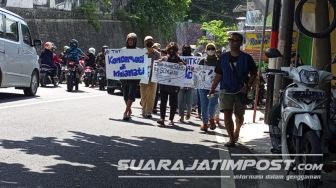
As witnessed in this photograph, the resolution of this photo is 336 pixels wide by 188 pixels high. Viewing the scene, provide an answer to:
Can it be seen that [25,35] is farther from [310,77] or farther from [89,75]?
[310,77]

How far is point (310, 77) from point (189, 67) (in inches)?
250

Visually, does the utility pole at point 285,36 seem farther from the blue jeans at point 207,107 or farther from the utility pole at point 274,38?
the blue jeans at point 207,107

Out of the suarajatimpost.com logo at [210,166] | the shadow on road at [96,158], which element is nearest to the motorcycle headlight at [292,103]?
the suarajatimpost.com logo at [210,166]

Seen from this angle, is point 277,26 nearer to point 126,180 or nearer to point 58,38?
point 126,180

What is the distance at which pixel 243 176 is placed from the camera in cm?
630

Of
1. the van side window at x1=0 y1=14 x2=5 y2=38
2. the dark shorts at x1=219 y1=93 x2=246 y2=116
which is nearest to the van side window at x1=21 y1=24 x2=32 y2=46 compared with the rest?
the van side window at x1=0 y1=14 x2=5 y2=38

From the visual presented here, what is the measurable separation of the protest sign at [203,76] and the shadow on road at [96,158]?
8.02ft

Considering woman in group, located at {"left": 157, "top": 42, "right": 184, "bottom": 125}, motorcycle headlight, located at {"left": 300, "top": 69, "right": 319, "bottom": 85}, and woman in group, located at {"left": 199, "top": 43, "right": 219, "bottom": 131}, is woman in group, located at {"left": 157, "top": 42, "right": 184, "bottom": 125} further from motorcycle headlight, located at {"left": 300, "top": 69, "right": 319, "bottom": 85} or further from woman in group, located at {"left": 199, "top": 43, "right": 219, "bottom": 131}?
motorcycle headlight, located at {"left": 300, "top": 69, "right": 319, "bottom": 85}

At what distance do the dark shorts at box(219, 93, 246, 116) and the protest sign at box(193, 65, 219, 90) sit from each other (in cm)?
227

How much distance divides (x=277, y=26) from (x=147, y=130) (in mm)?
3265

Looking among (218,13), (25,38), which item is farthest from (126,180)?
(218,13)

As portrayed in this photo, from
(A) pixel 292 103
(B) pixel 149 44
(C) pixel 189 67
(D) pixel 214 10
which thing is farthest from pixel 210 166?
(D) pixel 214 10

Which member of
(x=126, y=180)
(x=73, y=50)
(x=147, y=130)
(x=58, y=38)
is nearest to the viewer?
(x=126, y=180)

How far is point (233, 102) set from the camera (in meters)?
8.34
